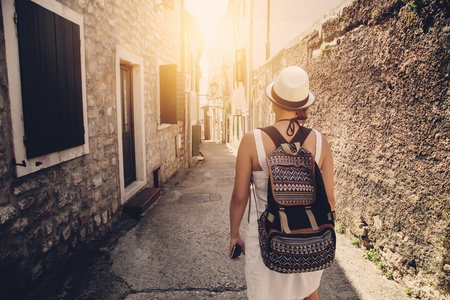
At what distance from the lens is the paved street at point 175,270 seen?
101 inches

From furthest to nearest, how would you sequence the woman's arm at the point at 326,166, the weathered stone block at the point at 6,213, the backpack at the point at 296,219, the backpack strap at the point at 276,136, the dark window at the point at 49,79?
1. the dark window at the point at 49,79
2. the weathered stone block at the point at 6,213
3. the woman's arm at the point at 326,166
4. the backpack strap at the point at 276,136
5. the backpack at the point at 296,219

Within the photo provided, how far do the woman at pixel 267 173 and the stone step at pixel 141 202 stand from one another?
3088 millimetres

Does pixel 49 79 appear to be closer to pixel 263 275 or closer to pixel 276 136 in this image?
pixel 276 136

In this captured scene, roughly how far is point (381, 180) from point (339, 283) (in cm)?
102

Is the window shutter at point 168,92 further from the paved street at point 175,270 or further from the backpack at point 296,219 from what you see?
the backpack at point 296,219

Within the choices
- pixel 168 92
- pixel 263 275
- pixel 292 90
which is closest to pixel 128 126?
pixel 168 92

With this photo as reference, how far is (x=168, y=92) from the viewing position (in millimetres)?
6582

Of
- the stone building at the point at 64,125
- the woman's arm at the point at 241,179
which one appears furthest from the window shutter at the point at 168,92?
the woman's arm at the point at 241,179

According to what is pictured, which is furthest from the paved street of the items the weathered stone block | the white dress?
the white dress

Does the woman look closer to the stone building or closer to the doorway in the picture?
the stone building

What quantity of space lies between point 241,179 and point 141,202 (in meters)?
3.33

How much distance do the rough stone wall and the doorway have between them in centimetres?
316

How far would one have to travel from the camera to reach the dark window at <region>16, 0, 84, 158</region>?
7.48ft

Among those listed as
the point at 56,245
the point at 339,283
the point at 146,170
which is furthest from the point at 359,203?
the point at 146,170
